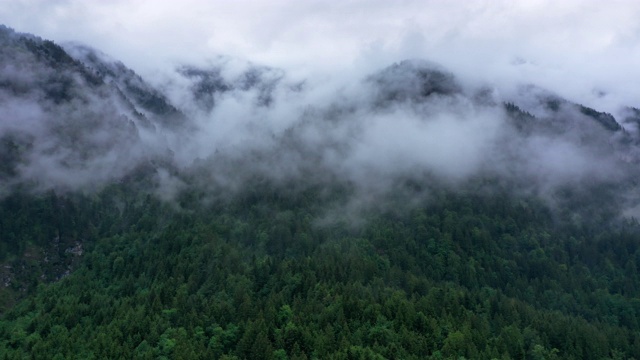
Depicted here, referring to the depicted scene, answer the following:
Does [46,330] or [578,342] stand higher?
[578,342]

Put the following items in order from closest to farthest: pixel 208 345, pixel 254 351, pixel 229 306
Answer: pixel 254 351 → pixel 208 345 → pixel 229 306

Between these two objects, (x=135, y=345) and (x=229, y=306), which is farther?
(x=229, y=306)

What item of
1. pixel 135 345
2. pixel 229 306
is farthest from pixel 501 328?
pixel 135 345

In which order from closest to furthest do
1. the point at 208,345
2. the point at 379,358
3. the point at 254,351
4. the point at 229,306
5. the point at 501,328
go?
the point at 379,358 < the point at 254,351 < the point at 208,345 < the point at 501,328 < the point at 229,306

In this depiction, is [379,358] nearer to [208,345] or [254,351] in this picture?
[254,351]

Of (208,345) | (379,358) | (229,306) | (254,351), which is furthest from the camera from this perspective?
(229,306)

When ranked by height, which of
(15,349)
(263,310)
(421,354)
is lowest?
(15,349)

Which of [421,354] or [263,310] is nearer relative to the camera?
[421,354]

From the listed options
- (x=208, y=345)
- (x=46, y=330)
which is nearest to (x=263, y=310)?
(x=208, y=345)

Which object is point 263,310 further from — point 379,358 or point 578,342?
point 578,342
